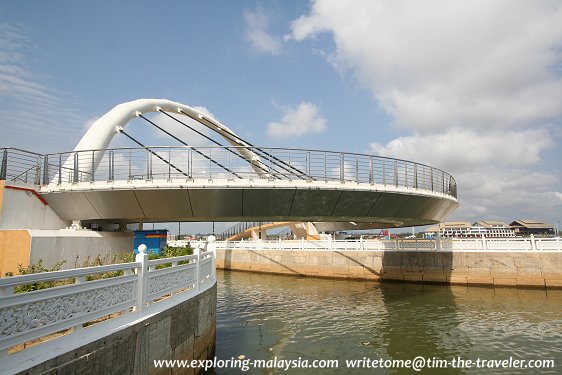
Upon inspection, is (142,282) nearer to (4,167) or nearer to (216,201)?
(216,201)

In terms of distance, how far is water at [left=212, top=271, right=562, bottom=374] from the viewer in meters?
12.8

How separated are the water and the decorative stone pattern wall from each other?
6.49 feet

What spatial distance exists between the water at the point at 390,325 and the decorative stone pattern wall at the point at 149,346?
1.98 metres

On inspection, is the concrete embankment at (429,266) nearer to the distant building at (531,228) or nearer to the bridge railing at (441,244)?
the bridge railing at (441,244)

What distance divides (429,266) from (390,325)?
15131mm


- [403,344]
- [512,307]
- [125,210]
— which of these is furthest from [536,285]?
[125,210]

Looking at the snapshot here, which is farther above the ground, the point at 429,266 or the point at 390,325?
the point at 429,266

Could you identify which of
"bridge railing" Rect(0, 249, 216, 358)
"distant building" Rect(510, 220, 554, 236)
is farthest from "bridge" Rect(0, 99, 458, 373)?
"distant building" Rect(510, 220, 554, 236)

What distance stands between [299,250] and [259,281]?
5.82 metres

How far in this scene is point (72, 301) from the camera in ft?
18.2

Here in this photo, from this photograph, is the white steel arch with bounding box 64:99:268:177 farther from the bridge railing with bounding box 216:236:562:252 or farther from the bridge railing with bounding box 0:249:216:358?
the bridge railing with bounding box 216:236:562:252

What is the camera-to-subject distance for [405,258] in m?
31.5

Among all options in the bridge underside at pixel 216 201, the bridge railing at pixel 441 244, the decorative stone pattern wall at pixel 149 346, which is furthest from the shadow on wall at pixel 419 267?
the decorative stone pattern wall at pixel 149 346

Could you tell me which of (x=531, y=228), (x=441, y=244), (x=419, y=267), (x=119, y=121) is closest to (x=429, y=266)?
(x=419, y=267)
